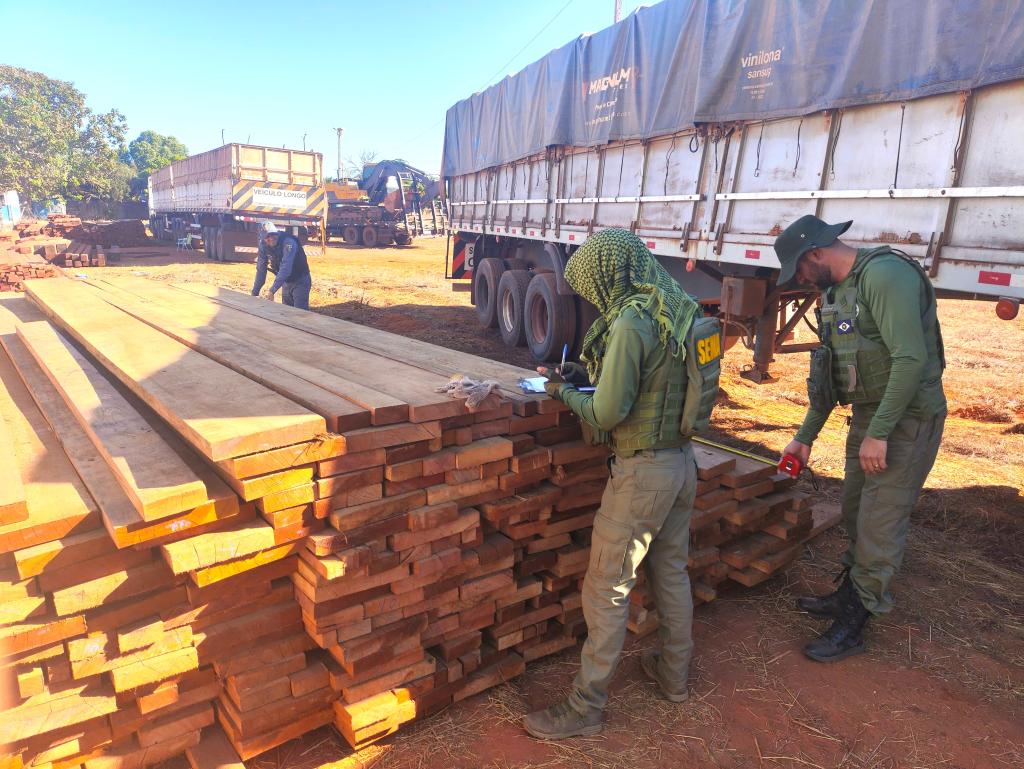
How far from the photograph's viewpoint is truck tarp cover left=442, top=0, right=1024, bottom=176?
11.9ft

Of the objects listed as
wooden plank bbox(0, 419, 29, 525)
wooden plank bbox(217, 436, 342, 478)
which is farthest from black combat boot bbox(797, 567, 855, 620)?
wooden plank bbox(0, 419, 29, 525)

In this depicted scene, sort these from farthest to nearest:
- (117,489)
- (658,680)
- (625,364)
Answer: (658,680), (625,364), (117,489)

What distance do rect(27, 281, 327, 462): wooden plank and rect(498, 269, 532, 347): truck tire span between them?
5788 mm

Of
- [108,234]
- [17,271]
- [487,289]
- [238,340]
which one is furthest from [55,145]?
[238,340]

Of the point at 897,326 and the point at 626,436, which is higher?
the point at 897,326

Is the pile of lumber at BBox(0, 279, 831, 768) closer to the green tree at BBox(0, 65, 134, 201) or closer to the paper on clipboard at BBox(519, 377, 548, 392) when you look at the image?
the paper on clipboard at BBox(519, 377, 548, 392)

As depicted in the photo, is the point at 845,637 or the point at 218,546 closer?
the point at 218,546

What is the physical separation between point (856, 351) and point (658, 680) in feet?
5.62

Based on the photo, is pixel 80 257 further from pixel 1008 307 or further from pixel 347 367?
pixel 1008 307

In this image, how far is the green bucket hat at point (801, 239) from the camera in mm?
2947

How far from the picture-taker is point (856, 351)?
2928 mm

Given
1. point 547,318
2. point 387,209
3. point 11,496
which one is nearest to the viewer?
point 11,496

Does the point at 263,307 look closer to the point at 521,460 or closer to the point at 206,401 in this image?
the point at 206,401

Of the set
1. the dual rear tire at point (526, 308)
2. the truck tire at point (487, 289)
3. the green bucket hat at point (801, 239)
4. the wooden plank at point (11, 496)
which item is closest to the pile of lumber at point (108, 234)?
the truck tire at point (487, 289)
